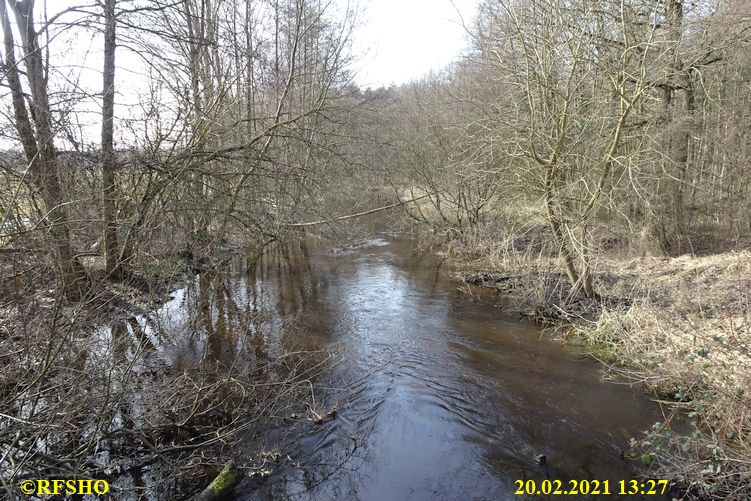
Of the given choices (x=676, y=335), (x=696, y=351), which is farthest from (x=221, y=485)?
(x=676, y=335)

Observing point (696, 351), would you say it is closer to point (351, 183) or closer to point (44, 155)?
point (44, 155)

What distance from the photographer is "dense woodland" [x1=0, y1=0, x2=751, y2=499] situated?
372 cm

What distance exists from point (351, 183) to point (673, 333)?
34.8ft

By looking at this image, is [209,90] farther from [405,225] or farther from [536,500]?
[405,225]

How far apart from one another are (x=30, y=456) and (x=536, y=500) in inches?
170

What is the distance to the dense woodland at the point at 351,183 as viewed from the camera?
3.72 metres

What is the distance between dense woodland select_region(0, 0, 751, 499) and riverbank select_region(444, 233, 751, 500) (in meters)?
0.05

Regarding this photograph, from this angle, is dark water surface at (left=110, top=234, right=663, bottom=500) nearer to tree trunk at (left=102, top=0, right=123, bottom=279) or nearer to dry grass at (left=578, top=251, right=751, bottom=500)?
dry grass at (left=578, top=251, right=751, bottom=500)

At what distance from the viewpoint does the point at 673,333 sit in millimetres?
6406

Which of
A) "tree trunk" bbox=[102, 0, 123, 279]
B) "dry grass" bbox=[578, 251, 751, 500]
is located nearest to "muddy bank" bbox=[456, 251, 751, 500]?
"dry grass" bbox=[578, 251, 751, 500]

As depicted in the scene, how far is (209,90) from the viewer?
6.39 m

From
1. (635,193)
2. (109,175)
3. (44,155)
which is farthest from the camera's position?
(635,193)

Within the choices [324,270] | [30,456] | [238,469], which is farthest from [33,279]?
[324,270]

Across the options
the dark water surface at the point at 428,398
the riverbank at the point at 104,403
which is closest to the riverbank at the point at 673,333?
the dark water surface at the point at 428,398
